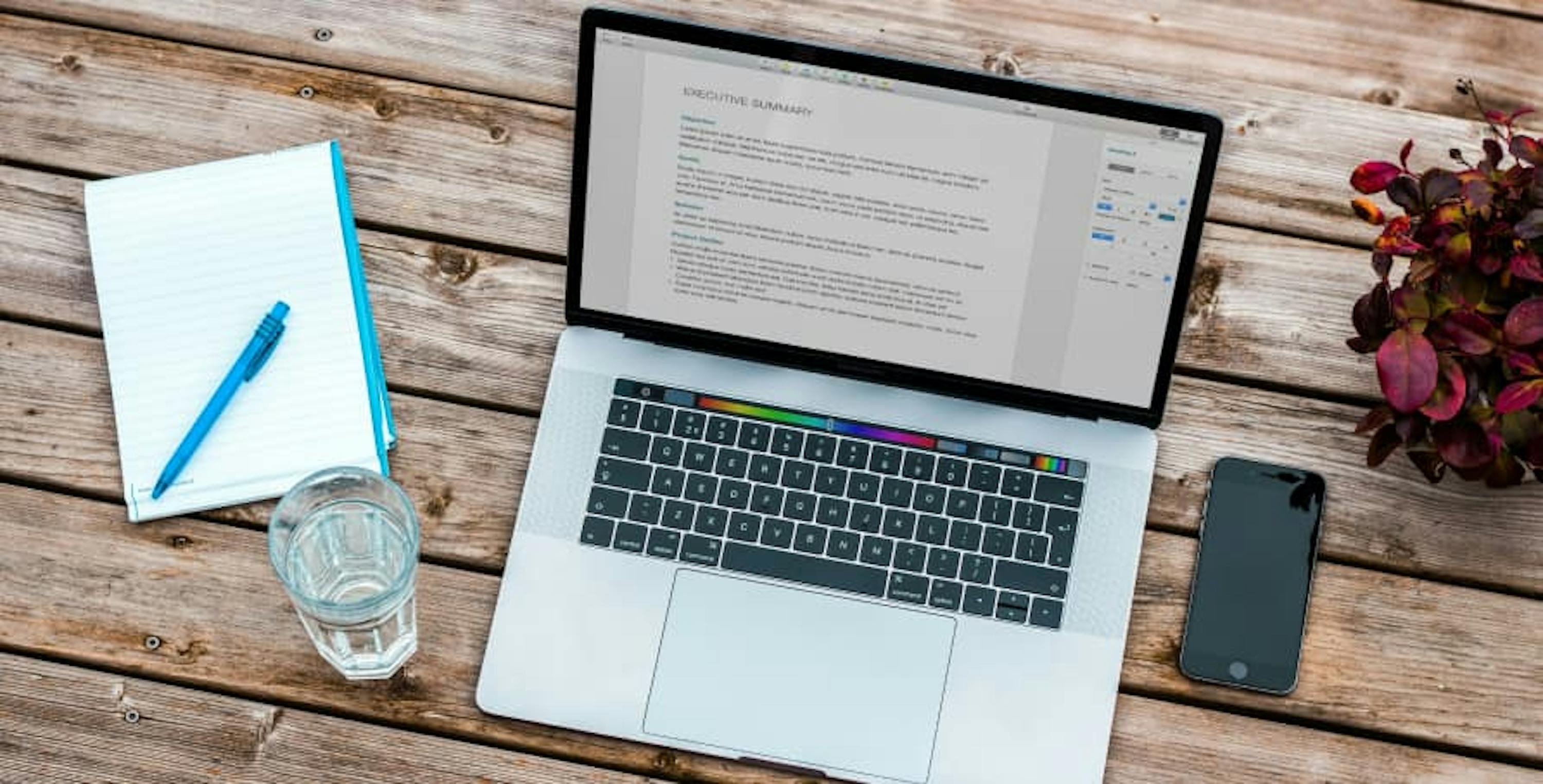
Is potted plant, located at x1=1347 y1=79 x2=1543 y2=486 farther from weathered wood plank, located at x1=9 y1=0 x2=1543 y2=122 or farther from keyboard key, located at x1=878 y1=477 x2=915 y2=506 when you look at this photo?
keyboard key, located at x1=878 y1=477 x2=915 y2=506

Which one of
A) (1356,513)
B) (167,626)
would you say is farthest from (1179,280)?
(167,626)

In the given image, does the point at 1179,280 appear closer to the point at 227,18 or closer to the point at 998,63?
the point at 998,63

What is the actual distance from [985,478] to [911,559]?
Answer: 9 cm

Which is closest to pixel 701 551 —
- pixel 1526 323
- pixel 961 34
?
pixel 961 34

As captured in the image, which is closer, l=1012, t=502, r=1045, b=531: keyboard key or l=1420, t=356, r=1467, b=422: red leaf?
l=1420, t=356, r=1467, b=422: red leaf

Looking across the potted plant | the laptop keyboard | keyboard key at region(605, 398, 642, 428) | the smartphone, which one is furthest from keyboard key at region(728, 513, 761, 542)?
the potted plant

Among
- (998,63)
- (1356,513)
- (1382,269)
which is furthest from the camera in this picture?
(998,63)

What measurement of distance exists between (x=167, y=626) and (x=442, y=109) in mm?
478

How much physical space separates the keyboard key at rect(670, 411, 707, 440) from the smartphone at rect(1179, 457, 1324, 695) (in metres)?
0.40

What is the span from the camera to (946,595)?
50.9 inches

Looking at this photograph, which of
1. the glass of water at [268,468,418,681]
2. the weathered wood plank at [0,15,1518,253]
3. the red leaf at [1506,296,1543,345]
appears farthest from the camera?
the weathered wood plank at [0,15,1518,253]

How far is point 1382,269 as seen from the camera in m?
1.22

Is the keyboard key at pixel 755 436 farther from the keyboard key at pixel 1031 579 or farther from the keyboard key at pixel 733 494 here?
the keyboard key at pixel 1031 579

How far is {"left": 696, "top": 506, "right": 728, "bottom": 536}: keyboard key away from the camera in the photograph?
131 centimetres
